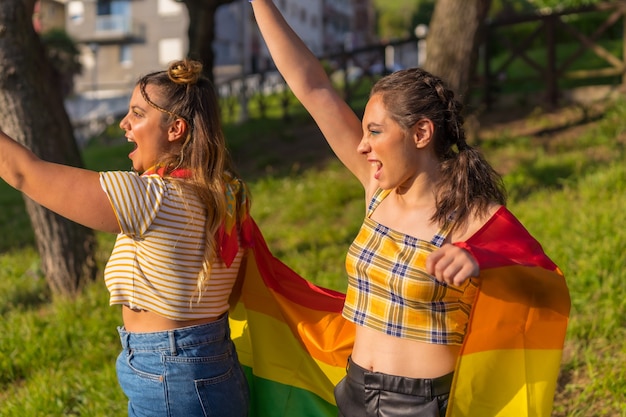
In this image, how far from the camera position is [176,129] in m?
2.69

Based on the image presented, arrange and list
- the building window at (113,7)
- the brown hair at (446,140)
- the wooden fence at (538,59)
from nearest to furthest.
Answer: the brown hair at (446,140) < the wooden fence at (538,59) < the building window at (113,7)

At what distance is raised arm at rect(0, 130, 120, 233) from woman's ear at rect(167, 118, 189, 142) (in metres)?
0.34

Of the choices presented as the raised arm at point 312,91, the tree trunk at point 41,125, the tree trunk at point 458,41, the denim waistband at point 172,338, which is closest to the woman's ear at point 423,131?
the raised arm at point 312,91

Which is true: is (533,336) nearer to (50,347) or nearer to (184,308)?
(184,308)

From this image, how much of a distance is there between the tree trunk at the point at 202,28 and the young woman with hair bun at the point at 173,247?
871 centimetres

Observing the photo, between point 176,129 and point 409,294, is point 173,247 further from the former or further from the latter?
point 409,294

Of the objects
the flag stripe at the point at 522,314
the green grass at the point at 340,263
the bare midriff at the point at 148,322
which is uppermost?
the flag stripe at the point at 522,314

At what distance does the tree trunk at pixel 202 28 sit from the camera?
11.3 m

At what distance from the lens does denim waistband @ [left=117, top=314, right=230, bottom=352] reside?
261 centimetres

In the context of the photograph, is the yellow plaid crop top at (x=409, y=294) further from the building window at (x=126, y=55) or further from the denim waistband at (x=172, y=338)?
the building window at (x=126, y=55)

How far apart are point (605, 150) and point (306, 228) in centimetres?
338

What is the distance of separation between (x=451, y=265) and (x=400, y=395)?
566 millimetres

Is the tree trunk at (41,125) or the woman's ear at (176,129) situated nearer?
the woman's ear at (176,129)

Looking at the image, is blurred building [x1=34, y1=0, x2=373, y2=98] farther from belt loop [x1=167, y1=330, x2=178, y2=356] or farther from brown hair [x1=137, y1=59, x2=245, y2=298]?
belt loop [x1=167, y1=330, x2=178, y2=356]
